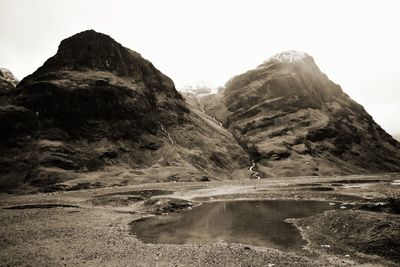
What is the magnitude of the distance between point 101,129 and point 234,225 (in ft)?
350

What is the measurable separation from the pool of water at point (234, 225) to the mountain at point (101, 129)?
55680mm

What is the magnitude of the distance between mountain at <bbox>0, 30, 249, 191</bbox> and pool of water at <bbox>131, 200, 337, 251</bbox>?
2192 inches

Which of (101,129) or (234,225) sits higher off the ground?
(101,129)

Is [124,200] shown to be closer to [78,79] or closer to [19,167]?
[19,167]

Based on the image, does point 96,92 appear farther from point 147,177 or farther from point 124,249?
point 124,249

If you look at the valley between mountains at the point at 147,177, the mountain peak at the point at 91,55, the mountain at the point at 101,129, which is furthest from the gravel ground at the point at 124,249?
the mountain peak at the point at 91,55

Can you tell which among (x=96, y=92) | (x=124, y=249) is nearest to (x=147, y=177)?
(x=96, y=92)

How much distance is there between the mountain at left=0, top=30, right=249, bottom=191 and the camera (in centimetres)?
10800

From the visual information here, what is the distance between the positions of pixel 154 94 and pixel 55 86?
4927cm

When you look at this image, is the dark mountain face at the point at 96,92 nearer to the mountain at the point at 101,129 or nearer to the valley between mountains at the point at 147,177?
the mountain at the point at 101,129

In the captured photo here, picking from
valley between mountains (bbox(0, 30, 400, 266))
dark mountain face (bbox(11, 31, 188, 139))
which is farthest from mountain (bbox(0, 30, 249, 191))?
valley between mountains (bbox(0, 30, 400, 266))

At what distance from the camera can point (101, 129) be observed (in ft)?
451

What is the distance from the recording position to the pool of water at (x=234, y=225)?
3250 centimetres

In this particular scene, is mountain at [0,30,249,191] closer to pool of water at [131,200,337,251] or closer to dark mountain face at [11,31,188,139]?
dark mountain face at [11,31,188,139]
